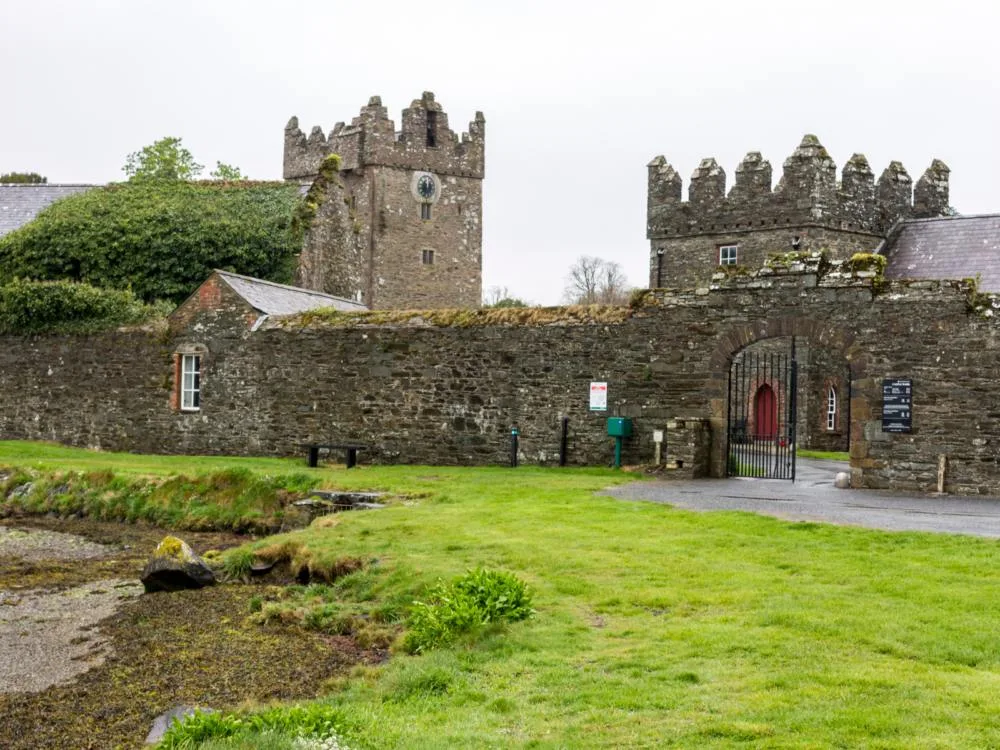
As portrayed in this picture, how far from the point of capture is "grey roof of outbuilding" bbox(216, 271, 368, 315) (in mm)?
23953

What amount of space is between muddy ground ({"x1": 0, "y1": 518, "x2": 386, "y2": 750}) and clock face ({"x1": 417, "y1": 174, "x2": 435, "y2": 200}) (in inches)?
1308

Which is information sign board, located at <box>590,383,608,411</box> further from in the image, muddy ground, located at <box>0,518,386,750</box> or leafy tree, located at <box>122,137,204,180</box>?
leafy tree, located at <box>122,137,204,180</box>

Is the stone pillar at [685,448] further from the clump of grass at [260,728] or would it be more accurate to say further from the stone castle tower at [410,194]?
the stone castle tower at [410,194]

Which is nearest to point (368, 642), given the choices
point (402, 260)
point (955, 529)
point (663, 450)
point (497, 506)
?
point (497, 506)

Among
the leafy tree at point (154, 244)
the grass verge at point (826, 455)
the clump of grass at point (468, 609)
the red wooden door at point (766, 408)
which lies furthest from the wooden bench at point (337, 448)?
the red wooden door at point (766, 408)

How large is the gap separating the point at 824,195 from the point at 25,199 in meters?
27.8

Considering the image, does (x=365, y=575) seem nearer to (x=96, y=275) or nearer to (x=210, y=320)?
(x=210, y=320)

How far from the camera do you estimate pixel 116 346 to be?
2508 centimetres

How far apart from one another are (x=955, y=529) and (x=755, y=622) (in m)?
5.31

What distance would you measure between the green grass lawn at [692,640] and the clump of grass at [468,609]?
0.19 metres

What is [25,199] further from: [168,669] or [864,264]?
[168,669]

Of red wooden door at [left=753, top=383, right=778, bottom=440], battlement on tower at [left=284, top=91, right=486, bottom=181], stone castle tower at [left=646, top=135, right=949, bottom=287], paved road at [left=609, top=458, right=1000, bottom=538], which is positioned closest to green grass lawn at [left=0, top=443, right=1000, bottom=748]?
paved road at [left=609, top=458, right=1000, bottom=538]

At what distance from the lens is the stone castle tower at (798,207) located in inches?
1359

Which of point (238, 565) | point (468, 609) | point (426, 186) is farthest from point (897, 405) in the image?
point (426, 186)
